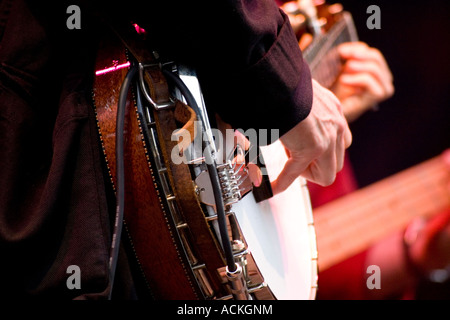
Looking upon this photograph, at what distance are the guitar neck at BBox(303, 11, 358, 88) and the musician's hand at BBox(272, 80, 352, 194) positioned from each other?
0.56 meters

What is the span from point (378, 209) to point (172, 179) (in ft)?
6.06

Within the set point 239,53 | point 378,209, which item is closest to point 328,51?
point 239,53

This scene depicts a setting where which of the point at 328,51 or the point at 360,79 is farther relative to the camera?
the point at 360,79

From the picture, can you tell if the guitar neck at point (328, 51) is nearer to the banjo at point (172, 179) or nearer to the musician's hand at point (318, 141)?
the musician's hand at point (318, 141)

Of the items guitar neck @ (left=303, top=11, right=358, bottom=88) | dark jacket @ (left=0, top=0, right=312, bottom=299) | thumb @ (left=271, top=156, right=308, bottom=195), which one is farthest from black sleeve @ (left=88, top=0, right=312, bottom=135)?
guitar neck @ (left=303, top=11, right=358, bottom=88)

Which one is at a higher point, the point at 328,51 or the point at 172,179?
the point at 172,179

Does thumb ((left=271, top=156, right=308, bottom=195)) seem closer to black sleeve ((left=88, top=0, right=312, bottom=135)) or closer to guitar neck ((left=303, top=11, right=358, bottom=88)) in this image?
black sleeve ((left=88, top=0, right=312, bottom=135))

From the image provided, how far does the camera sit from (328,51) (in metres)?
1.42

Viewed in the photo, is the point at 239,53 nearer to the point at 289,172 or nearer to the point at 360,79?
the point at 289,172

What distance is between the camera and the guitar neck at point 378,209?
197 cm

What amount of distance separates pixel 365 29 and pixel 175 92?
1850mm

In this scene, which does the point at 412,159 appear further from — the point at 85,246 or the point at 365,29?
the point at 85,246

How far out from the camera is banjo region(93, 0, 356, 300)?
570 mm
